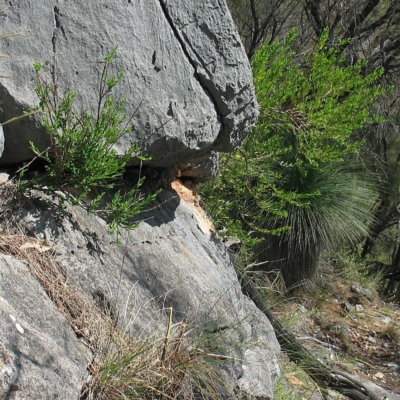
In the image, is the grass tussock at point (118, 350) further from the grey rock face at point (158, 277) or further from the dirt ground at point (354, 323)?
the dirt ground at point (354, 323)

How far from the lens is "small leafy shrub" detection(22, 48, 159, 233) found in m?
2.93

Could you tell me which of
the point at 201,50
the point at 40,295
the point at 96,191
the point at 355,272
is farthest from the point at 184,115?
the point at 355,272

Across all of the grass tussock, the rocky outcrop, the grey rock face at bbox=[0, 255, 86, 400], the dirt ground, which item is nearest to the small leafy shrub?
the rocky outcrop

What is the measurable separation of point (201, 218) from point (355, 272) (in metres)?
5.69

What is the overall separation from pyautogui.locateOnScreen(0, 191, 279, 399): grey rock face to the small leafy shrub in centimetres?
17

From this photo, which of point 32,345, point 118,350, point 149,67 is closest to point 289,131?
point 149,67

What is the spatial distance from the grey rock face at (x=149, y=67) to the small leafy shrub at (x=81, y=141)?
86 mm

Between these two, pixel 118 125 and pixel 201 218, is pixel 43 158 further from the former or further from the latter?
pixel 201 218

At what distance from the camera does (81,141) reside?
296 cm

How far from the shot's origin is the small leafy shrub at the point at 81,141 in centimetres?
293

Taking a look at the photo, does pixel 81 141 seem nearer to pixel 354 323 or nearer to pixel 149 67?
pixel 149 67

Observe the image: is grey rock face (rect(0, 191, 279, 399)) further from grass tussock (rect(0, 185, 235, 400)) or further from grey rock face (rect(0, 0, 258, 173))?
grey rock face (rect(0, 0, 258, 173))

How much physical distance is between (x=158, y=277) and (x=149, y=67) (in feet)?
3.60

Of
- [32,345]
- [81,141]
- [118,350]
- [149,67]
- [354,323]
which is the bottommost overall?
[354,323]
